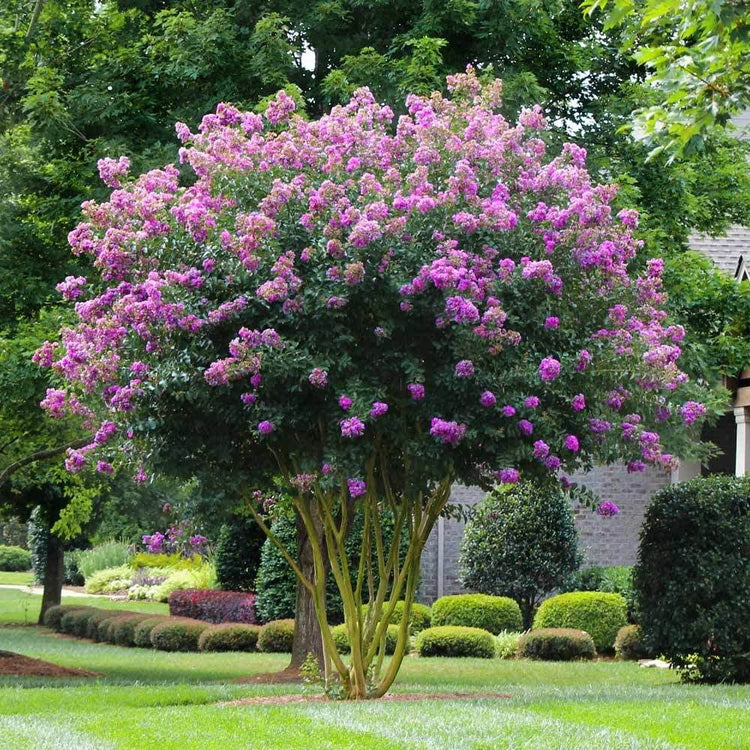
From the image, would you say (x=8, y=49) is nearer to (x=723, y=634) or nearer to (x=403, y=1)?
(x=403, y=1)

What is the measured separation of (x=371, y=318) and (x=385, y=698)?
10.7ft

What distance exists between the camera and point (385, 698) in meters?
10.5

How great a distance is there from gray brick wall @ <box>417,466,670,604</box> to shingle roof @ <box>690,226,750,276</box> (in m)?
4.08

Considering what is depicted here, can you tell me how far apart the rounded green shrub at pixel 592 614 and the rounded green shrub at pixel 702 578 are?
16.6 ft

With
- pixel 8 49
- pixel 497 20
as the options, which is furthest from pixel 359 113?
pixel 8 49

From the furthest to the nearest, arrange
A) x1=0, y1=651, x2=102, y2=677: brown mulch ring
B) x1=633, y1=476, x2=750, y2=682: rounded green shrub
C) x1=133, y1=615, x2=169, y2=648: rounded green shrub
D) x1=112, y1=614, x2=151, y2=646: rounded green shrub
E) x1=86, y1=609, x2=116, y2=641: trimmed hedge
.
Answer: x1=86, y1=609, x2=116, y2=641: trimmed hedge, x1=112, y1=614, x2=151, y2=646: rounded green shrub, x1=133, y1=615, x2=169, y2=648: rounded green shrub, x1=0, y1=651, x2=102, y2=677: brown mulch ring, x1=633, y1=476, x2=750, y2=682: rounded green shrub

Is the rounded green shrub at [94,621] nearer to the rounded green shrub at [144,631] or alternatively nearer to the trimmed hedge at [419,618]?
the rounded green shrub at [144,631]

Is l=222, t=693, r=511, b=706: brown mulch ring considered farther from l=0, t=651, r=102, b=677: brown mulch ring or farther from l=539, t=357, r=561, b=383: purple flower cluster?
l=0, t=651, r=102, b=677: brown mulch ring

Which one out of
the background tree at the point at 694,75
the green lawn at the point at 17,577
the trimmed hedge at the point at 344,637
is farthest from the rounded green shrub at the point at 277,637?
the green lawn at the point at 17,577

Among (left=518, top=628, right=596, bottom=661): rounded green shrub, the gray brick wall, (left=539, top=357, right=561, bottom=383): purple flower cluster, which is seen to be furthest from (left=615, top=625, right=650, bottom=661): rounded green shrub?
(left=539, top=357, right=561, bottom=383): purple flower cluster

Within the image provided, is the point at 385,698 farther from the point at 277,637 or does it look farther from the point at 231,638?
the point at 231,638

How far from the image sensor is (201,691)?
1188 cm

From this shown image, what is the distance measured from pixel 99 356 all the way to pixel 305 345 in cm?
176

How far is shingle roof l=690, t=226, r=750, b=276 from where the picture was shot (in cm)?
2094
